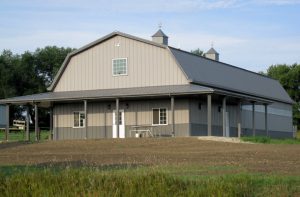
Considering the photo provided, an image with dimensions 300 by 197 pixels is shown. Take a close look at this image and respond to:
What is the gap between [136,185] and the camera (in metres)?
13.2

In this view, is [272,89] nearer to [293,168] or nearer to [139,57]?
[139,57]

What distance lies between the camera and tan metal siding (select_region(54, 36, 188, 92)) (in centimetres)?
3900

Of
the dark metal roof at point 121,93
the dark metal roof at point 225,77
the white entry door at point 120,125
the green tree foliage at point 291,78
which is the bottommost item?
the white entry door at point 120,125

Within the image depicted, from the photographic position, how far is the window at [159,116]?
39281 mm

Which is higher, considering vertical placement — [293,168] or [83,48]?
[83,48]

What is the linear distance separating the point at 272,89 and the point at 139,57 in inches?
644

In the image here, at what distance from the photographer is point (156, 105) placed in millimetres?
39594

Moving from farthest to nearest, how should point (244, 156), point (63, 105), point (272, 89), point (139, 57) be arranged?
point (272, 89)
point (63, 105)
point (139, 57)
point (244, 156)

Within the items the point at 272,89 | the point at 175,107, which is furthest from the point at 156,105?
the point at 272,89

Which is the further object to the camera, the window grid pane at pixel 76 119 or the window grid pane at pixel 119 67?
the window grid pane at pixel 76 119

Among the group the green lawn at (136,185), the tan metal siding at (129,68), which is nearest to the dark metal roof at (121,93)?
the tan metal siding at (129,68)

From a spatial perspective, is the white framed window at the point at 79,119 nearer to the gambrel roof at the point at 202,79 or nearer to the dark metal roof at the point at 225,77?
the gambrel roof at the point at 202,79

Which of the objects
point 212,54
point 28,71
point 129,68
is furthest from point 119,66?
point 28,71

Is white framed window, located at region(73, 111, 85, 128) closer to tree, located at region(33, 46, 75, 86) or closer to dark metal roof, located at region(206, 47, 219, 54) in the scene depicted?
dark metal roof, located at region(206, 47, 219, 54)
